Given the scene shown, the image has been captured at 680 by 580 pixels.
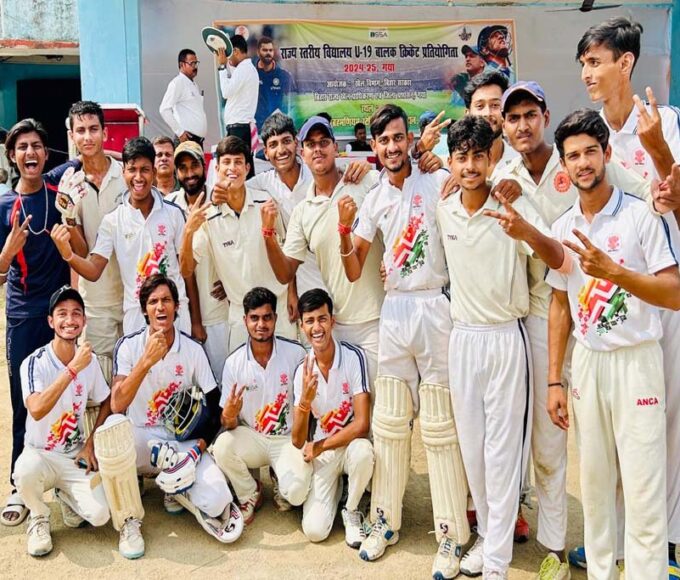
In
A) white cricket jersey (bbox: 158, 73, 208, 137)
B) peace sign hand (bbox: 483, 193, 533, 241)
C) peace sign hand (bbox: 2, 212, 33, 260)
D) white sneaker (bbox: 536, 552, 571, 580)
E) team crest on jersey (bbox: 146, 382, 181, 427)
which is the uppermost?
white cricket jersey (bbox: 158, 73, 208, 137)

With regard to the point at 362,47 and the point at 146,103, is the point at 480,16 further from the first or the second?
the point at 146,103

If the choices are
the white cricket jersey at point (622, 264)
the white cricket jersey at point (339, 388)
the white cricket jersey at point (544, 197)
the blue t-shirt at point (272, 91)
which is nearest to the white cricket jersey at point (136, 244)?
the white cricket jersey at point (339, 388)

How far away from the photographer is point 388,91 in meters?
8.26

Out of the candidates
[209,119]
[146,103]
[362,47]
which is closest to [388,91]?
[362,47]

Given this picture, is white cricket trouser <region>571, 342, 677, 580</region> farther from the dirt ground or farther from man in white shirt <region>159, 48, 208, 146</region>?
man in white shirt <region>159, 48, 208, 146</region>

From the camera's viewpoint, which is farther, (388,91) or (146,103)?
(388,91)

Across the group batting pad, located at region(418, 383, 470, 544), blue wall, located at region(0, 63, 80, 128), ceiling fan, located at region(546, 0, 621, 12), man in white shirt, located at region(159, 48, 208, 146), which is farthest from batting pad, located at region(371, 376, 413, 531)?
blue wall, located at region(0, 63, 80, 128)

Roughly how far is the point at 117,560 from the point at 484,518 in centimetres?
151

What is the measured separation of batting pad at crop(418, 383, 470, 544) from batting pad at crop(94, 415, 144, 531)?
1258 millimetres

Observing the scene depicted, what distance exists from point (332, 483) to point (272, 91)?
5490 mm

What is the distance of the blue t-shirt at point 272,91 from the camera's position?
788 centimetres

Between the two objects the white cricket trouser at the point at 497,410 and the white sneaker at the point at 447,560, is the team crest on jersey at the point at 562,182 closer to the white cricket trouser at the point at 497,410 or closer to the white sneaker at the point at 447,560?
the white cricket trouser at the point at 497,410

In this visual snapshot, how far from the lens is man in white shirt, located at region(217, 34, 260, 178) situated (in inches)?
298

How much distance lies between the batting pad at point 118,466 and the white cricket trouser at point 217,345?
64 centimetres
